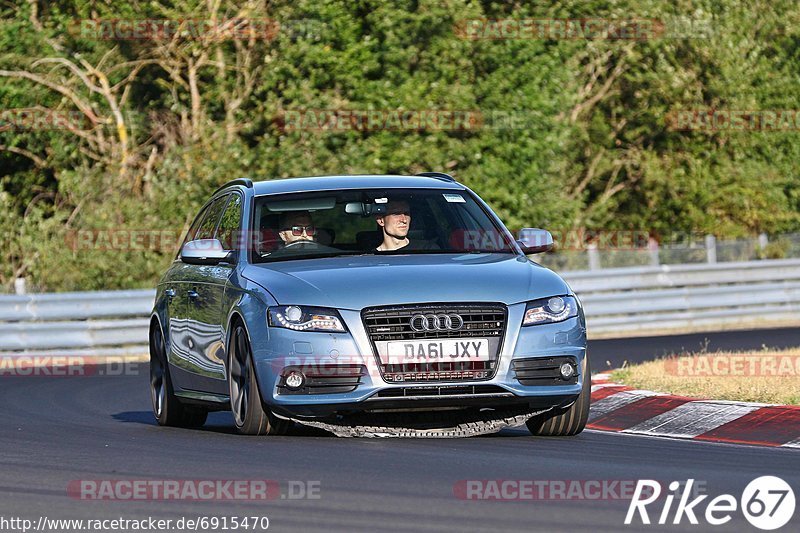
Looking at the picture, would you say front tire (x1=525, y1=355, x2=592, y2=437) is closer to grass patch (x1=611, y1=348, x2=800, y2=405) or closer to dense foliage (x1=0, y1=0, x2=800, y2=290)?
grass patch (x1=611, y1=348, x2=800, y2=405)

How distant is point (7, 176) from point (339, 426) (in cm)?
2409

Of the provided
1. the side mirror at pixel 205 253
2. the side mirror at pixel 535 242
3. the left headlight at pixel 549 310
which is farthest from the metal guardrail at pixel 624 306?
the left headlight at pixel 549 310

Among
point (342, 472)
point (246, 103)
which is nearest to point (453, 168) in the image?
point (246, 103)

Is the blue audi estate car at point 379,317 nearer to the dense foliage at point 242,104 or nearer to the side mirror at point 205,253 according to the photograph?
the side mirror at point 205,253

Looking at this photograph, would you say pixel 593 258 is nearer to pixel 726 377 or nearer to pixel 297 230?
pixel 726 377

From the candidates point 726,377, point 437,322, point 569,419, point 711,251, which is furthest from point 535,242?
point 711,251

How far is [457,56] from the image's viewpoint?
3123 cm

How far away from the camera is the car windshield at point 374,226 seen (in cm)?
1068

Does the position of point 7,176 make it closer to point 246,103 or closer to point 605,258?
point 246,103

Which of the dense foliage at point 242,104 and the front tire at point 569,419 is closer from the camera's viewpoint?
the front tire at point 569,419

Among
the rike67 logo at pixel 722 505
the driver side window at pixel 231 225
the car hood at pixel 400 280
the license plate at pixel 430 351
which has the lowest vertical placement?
the rike67 logo at pixel 722 505

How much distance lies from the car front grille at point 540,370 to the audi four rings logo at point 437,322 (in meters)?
0.40

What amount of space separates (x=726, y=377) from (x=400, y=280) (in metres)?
4.65

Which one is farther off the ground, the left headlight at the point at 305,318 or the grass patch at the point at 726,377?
the left headlight at the point at 305,318
